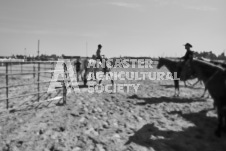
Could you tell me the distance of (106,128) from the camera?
212 inches

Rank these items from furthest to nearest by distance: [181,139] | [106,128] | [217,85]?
[106,128], [217,85], [181,139]

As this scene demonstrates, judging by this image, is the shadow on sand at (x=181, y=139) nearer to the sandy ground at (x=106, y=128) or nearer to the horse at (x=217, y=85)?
the sandy ground at (x=106, y=128)

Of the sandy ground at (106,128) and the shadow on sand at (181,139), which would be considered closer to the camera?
the sandy ground at (106,128)

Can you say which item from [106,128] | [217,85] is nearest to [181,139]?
[217,85]

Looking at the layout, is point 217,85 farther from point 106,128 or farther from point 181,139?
point 106,128

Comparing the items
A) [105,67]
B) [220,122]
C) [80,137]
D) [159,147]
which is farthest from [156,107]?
[105,67]

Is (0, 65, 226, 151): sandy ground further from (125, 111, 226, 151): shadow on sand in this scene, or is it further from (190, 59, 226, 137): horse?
(190, 59, 226, 137): horse

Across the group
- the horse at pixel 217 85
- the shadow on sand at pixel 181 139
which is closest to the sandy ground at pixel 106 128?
the shadow on sand at pixel 181 139

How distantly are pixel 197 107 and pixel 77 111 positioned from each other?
4.48m

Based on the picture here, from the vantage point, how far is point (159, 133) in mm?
5422

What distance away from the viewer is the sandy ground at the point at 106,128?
14.5ft

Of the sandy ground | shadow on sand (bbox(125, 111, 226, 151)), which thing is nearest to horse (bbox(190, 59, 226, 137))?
shadow on sand (bbox(125, 111, 226, 151))

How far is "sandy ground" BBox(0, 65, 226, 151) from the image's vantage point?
4.42 meters

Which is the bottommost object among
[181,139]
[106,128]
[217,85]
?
[181,139]
